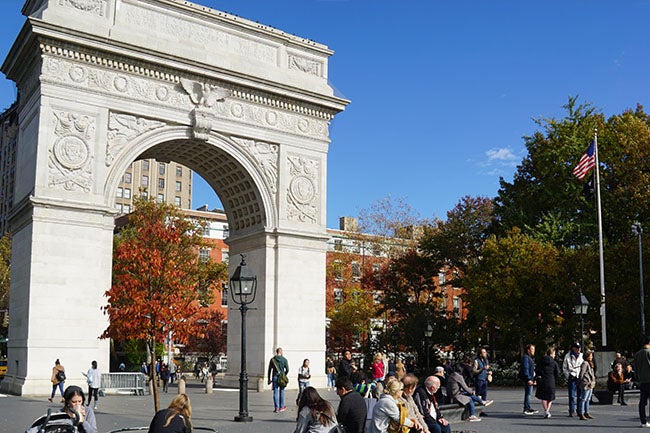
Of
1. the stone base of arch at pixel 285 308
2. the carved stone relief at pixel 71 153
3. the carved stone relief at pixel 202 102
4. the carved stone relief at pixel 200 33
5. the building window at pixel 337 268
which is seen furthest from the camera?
the building window at pixel 337 268

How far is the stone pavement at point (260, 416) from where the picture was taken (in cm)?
1481

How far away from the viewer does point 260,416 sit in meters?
18.0

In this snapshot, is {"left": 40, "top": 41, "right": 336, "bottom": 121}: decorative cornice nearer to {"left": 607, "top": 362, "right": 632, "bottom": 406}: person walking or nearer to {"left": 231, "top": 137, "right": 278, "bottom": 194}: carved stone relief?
{"left": 231, "top": 137, "right": 278, "bottom": 194}: carved stone relief

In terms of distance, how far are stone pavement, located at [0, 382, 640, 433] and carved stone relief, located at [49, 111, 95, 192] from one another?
23.6ft

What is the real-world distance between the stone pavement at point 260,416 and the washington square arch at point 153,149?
3516mm

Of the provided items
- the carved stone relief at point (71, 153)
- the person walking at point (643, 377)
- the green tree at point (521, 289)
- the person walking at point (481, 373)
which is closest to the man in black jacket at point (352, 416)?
the person walking at point (643, 377)

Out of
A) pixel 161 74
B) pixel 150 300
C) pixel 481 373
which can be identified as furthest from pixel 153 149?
pixel 481 373

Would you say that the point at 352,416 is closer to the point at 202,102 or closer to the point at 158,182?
the point at 202,102

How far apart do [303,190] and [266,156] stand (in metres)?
2.16

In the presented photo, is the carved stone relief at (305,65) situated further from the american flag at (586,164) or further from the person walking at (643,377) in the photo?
the person walking at (643,377)

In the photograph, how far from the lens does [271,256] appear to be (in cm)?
2936

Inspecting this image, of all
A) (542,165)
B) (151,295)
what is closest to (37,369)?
(151,295)

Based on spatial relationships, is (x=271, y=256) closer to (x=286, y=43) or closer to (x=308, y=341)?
(x=308, y=341)

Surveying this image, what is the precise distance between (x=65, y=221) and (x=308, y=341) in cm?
1091
